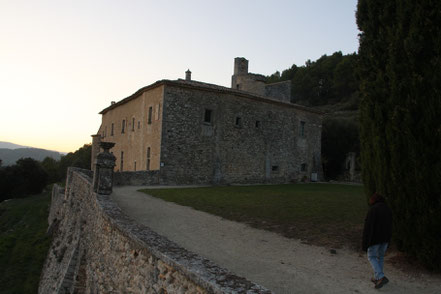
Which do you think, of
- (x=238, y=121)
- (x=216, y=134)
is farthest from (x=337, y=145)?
(x=216, y=134)

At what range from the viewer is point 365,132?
7.19m

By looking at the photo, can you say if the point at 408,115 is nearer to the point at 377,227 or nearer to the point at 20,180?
the point at 377,227

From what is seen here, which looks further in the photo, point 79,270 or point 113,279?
point 79,270

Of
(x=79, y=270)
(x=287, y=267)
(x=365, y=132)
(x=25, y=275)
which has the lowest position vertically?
(x=25, y=275)

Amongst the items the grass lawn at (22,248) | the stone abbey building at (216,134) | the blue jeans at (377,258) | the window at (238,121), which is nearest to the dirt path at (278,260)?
the blue jeans at (377,258)

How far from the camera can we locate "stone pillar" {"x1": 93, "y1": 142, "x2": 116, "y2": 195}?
10.4m

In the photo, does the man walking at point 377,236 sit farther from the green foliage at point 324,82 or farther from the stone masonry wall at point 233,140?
the green foliage at point 324,82

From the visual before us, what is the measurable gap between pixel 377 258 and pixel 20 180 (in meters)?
46.6

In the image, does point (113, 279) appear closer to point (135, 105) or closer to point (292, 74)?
point (135, 105)

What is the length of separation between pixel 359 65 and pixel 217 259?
4.91 m

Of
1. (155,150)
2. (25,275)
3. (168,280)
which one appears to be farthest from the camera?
(155,150)

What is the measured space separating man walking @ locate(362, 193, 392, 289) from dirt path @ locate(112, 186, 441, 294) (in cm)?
28

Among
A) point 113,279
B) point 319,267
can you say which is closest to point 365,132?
point 319,267

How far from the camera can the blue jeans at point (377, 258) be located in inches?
205
